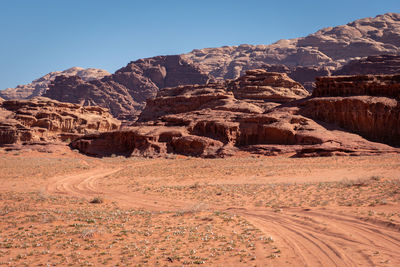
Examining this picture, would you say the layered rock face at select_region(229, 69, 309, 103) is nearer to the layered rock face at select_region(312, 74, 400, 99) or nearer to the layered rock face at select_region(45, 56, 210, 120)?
the layered rock face at select_region(312, 74, 400, 99)

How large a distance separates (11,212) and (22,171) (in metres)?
17.6

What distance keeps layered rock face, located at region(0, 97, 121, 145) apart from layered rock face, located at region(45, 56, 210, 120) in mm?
44434

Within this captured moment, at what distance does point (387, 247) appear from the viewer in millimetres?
8344

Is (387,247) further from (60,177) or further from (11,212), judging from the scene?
(60,177)

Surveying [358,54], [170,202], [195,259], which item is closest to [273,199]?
[170,202]

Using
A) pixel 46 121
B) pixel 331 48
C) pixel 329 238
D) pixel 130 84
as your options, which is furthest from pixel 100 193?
pixel 331 48

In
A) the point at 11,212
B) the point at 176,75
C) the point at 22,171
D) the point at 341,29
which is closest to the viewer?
the point at 11,212

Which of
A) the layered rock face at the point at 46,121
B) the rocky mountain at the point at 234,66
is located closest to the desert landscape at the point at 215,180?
the layered rock face at the point at 46,121

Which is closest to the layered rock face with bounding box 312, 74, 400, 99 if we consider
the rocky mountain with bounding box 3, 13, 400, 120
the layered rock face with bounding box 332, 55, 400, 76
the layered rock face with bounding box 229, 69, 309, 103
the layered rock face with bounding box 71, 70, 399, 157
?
the layered rock face with bounding box 71, 70, 399, 157

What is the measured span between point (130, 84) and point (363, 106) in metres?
114

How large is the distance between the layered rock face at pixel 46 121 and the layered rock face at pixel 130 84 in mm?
44434

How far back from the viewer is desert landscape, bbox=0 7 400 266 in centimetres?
892

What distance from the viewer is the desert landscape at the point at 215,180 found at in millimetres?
8922

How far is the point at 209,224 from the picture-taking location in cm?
1138
